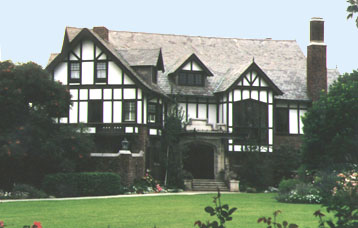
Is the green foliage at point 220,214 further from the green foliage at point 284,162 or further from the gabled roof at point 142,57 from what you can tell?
the green foliage at point 284,162

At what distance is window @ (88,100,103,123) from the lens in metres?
45.2

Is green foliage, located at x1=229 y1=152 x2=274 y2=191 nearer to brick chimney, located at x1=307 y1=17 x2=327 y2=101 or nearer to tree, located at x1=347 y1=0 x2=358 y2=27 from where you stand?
brick chimney, located at x1=307 y1=17 x2=327 y2=101

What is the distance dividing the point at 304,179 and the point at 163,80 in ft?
43.1

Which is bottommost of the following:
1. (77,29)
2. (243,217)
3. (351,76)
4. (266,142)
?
(243,217)

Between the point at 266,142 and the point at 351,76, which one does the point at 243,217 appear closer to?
the point at 351,76

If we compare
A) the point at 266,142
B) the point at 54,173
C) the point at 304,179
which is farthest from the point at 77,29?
the point at 304,179

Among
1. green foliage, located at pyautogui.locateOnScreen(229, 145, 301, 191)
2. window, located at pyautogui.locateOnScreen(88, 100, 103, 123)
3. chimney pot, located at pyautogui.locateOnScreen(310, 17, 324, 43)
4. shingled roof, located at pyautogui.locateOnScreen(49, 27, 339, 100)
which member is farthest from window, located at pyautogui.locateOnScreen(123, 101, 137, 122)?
chimney pot, located at pyautogui.locateOnScreen(310, 17, 324, 43)

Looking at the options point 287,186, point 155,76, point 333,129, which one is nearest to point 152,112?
point 155,76

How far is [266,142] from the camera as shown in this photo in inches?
1906

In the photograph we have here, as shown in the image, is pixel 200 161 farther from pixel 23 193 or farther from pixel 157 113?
pixel 23 193

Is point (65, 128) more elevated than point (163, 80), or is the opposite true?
point (163, 80)

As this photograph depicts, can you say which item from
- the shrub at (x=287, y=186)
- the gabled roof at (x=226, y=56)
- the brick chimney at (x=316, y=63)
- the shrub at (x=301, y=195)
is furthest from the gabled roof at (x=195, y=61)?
the shrub at (x=301, y=195)

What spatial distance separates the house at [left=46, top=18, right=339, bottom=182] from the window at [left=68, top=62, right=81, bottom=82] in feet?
0.21

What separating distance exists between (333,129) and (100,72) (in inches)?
580
